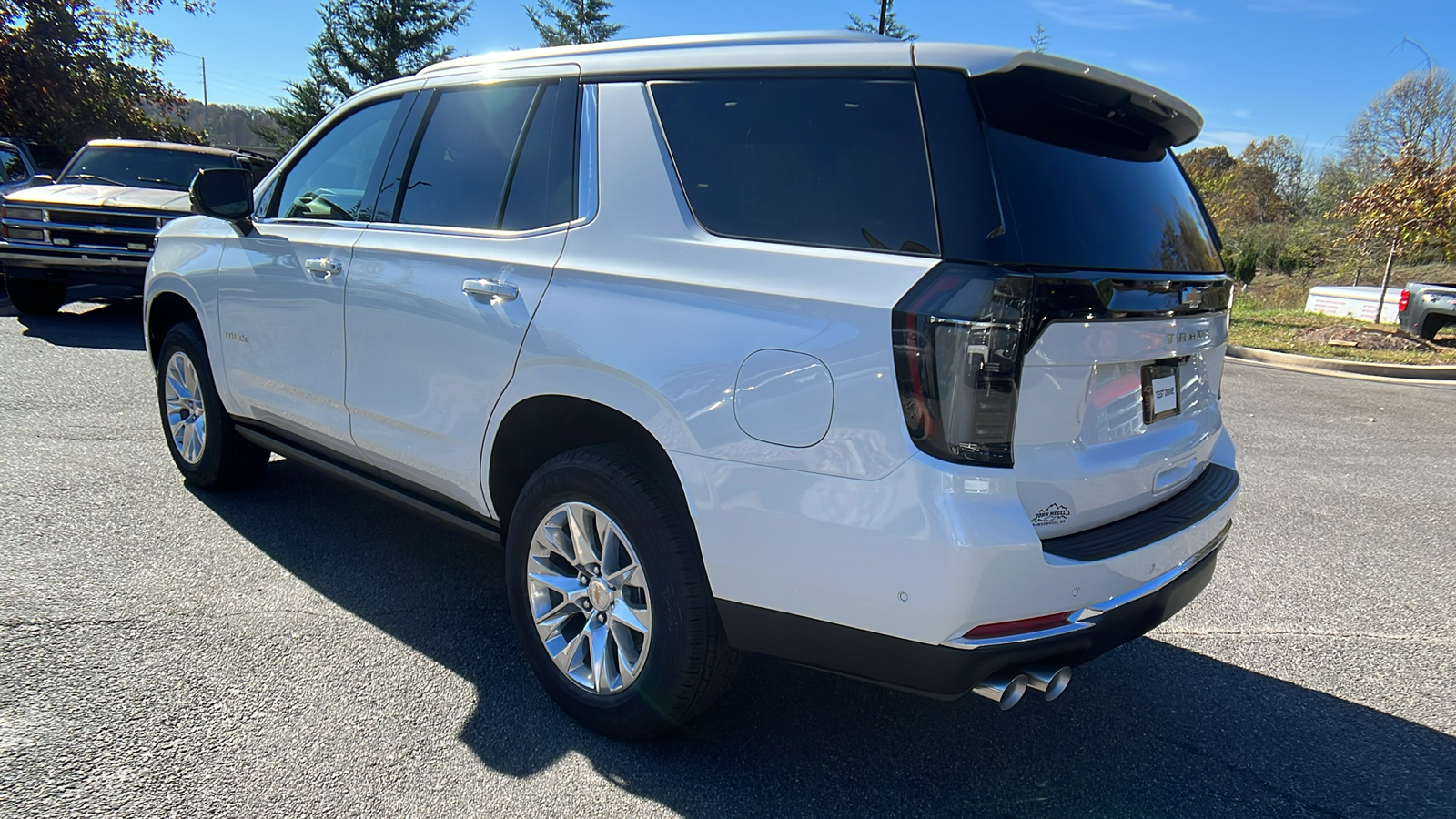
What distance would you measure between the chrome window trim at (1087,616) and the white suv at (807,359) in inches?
0.5

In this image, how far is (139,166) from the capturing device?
10.9 m

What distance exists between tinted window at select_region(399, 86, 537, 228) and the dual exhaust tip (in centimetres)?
207

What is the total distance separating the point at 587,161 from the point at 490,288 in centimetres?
50

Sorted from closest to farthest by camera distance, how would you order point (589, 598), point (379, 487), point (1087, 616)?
point (1087, 616) < point (589, 598) < point (379, 487)

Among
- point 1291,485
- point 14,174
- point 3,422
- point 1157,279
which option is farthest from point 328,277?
point 14,174

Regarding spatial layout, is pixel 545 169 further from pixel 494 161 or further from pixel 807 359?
pixel 807 359

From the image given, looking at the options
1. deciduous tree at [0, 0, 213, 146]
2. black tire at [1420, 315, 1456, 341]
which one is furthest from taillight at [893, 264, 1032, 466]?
deciduous tree at [0, 0, 213, 146]

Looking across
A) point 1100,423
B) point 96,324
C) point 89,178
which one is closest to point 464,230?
point 1100,423

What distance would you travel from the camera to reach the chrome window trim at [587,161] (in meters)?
2.80

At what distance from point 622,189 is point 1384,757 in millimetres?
2938

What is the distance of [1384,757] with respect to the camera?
2.91 m

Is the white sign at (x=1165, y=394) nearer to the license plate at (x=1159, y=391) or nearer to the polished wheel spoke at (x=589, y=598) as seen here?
the license plate at (x=1159, y=391)

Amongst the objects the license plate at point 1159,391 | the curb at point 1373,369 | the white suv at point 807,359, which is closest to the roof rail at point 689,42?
the white suv at point 807,359

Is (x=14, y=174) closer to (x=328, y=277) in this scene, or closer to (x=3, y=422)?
(x=3, y=422)
